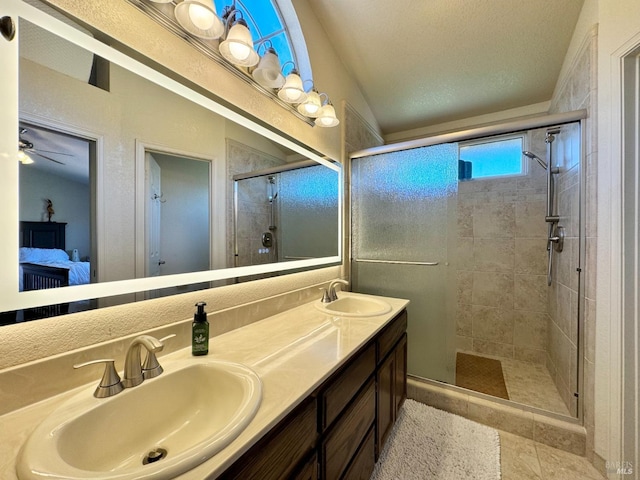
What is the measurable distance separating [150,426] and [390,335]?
1.10m

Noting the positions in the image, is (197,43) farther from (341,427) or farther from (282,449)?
(341,427)

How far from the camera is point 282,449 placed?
63 cm

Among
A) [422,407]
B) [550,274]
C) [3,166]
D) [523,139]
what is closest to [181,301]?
[3,166]

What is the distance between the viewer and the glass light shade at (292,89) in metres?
1.37

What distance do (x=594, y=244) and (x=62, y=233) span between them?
89.7 inches

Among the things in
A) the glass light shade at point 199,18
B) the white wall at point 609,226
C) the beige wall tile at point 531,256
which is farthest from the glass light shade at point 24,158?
the beige wall tile at point 531,256

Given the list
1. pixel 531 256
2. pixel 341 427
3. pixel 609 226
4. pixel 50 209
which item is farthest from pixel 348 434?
pixel 531 256

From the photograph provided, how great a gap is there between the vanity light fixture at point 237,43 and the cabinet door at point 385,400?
1.53 m

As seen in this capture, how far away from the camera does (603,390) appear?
1.29 m

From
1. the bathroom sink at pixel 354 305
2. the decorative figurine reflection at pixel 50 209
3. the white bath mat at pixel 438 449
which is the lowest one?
the white bath mat at pixel 438 449

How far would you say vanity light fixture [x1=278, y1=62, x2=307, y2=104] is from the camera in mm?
1370

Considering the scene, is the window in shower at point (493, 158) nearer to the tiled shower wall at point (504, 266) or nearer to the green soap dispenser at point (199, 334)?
the tiled shower wall at point (504, 266)

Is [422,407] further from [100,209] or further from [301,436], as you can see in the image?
[100,209]

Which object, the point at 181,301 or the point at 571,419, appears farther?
the point at 571,419
